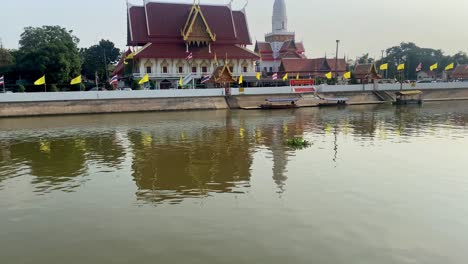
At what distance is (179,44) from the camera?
48.9 meters

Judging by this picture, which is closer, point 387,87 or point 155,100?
point 155,100

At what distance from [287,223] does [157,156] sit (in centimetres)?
888

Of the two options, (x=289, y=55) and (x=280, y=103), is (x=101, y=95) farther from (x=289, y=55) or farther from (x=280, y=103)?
(x=289, y=55)

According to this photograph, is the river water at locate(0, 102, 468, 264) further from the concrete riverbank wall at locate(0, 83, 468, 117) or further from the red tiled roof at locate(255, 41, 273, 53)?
the red tiled roof at locate(255, 41, 273, 53)

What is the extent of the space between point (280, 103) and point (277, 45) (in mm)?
31975

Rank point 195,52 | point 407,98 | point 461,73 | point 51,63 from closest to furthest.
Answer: point 51,63 < point 407,98 < point 195,52 < point 461,73

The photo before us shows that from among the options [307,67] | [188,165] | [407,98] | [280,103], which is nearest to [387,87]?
[407,98]

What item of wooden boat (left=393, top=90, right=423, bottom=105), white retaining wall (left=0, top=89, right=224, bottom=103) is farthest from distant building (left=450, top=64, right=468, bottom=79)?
white retaining wall (left=0, top=89, right=224, bottom=103)

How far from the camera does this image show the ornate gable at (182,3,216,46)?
4778 cm

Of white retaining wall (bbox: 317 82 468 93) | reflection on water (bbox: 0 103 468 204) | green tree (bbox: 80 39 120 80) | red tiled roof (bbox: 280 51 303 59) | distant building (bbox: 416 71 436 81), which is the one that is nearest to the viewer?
reflection on water (bbox: 0 103 468 204)

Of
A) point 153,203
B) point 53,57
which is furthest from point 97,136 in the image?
point 53,57

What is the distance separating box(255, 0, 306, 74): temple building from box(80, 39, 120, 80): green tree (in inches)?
950

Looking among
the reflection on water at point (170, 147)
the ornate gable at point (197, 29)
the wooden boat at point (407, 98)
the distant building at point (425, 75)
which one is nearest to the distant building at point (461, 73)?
the distant building at point (425, 75)

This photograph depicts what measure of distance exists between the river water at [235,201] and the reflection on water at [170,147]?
0.35ft
